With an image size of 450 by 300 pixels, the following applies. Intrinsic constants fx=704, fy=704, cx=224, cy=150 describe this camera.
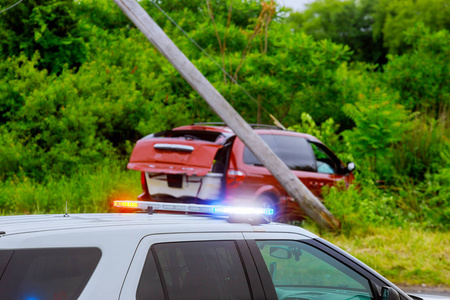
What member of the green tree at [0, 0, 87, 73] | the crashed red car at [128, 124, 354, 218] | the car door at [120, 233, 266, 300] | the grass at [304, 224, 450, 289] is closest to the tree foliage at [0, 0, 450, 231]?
the green tree at [0, 0, 87, 73]

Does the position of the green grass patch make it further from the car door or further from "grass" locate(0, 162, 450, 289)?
the car door

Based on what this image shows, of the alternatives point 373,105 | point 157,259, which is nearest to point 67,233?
point 157,259

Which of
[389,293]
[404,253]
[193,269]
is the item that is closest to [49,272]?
[193,269]

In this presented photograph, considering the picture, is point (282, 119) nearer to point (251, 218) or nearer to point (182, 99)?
point (182, 99)

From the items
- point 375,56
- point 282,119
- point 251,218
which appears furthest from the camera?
point 375,56

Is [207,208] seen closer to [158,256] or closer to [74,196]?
[158,256]

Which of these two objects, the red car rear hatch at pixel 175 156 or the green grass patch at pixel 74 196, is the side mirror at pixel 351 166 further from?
the green grass patch at pixel 74 196

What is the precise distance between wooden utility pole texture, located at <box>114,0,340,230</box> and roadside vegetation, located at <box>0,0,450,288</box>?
0.92m

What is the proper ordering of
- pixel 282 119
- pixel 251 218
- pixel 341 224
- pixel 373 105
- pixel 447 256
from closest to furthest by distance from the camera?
pixel 251 218 → pixel 447 256 → pixel 341 224 → pixel 373 105 → pixel 282 119

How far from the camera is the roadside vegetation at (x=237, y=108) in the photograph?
12.8 m

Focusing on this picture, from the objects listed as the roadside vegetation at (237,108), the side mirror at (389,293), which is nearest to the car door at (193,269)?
the side mirror at (389,293)

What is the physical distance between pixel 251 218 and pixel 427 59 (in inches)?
766

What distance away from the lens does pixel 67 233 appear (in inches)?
120

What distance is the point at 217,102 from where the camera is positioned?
1105 cm
